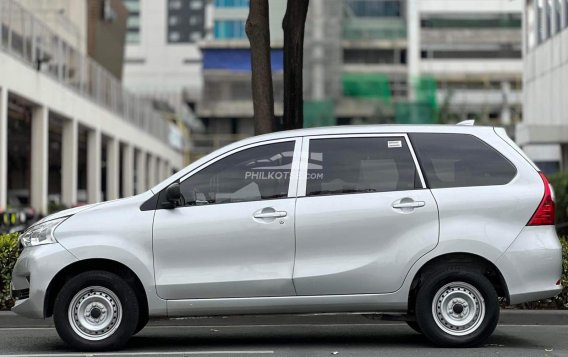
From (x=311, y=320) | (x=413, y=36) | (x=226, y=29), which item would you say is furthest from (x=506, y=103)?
(x=311, y=320)

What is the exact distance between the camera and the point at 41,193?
36.7 m

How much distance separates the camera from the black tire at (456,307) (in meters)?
8.54

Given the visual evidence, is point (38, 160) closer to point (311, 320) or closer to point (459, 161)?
point (311, 320)

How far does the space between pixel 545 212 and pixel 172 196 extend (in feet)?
10.2

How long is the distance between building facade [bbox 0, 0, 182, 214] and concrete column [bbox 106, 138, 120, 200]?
5 cm

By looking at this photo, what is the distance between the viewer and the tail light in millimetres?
8594

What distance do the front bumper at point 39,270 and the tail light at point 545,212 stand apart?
381 cm

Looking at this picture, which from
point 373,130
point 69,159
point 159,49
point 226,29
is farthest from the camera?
point 159,49

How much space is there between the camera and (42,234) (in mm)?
8609

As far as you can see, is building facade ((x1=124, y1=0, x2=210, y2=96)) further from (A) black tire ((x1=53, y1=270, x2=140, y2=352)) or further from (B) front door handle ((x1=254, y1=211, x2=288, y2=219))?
(B) front door handle ((x1=254, y1=211, x2=288, y2=219))

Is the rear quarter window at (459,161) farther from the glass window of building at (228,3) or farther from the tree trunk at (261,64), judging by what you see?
the glass window of building at (228,3)

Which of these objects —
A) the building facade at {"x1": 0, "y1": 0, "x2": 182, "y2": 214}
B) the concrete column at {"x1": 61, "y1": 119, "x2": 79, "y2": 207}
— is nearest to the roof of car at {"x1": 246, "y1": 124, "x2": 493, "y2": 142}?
the building facade at {"x1": 0, "y1": 0, "x2": 182, "y2": 214}

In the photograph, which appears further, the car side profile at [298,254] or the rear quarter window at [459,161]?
the rear quarter window at [459,161]

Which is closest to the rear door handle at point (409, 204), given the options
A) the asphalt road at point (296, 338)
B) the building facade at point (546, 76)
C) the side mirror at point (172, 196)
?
the asphalt road at point (296, 338)
